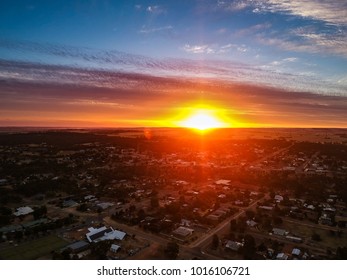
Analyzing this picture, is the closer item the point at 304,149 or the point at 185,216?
the point at 185,216

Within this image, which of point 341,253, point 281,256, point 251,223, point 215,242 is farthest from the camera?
point 251,223

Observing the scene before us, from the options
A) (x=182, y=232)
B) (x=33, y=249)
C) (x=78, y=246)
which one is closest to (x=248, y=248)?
(x=182, y=232)

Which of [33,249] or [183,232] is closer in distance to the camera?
[33,249]

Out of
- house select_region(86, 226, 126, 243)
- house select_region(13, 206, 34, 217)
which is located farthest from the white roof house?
house select_region(13, 206, 34, 217)

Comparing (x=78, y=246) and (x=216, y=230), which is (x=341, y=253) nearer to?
(x=216, y=230)

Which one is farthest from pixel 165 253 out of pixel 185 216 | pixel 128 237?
pixel 185 216

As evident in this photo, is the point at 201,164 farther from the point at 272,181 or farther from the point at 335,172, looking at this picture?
the point at 335,172
